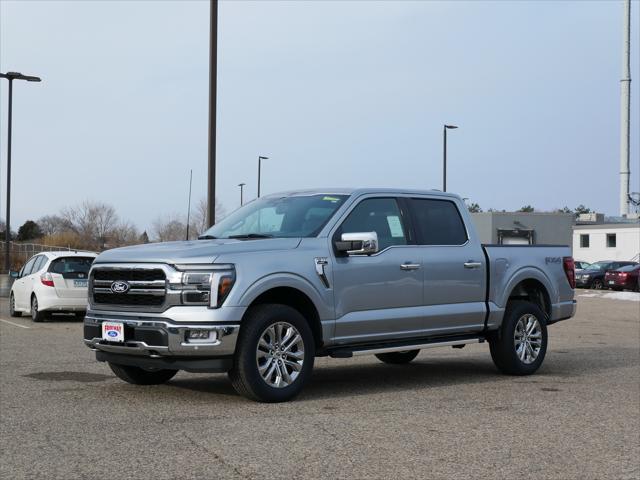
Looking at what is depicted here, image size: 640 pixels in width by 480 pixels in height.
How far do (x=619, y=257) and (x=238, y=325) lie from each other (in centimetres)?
5840

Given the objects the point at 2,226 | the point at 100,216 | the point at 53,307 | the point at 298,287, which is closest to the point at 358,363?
the point at 298,287

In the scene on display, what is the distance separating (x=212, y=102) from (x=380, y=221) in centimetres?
984

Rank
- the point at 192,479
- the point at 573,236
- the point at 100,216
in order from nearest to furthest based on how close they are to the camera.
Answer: the point at 192,479
the point at 573,236
the point at 100,216

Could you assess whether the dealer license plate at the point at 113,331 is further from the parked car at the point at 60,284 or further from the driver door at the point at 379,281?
the parked car at the point at 60,284

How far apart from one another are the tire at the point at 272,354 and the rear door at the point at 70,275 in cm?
1146

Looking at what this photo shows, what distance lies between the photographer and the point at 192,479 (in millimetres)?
5438

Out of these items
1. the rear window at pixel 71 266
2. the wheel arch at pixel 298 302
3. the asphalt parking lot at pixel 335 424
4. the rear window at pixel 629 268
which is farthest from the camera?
the rear window at pixel 629 268

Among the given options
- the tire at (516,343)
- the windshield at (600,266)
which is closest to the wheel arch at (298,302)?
the tire at (516,343)

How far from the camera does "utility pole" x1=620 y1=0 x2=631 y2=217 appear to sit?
77.5 m

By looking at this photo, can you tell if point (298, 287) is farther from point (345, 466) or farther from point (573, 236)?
point (573, 236)

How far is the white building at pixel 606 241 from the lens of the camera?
61.2 m

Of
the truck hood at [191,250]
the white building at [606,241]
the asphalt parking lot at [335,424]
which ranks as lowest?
the asphalt parking lot at [335,424]

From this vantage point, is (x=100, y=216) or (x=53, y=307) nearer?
(x=53, y=307)

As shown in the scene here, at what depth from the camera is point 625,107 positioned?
78.4 metres
